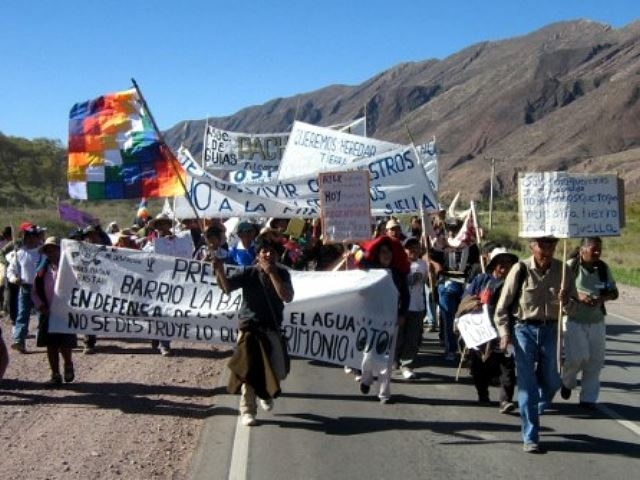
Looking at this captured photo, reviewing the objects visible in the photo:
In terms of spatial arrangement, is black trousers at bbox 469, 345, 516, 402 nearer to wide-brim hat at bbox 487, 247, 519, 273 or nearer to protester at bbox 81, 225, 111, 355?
wide-brim hat at bbox 487, 247, 519, 273

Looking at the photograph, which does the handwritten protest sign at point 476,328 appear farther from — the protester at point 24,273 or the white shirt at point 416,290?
the protester at point 24,273

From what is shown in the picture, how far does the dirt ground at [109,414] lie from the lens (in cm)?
657

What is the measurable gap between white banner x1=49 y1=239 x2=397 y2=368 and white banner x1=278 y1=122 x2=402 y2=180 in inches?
226

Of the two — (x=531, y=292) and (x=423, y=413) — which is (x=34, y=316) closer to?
(x=423, y=413)

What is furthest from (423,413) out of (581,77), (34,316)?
(581,77)

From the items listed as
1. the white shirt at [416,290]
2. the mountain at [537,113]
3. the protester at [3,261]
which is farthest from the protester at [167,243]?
the mountain at [537,113]

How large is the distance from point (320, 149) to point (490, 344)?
290 inches

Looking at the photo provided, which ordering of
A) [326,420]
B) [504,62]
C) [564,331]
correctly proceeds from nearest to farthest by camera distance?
[326,420], [564,331], [504,62]

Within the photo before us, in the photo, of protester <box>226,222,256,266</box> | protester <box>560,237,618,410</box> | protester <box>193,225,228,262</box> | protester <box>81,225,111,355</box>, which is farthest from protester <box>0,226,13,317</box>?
protester <box>560,237,618,410</box>

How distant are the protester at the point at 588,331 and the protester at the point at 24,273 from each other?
6422mm

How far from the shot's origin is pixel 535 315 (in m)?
7.19

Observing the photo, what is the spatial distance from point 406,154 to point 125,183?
5.20m

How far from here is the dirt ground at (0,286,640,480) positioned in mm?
6571

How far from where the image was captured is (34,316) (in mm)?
15250
